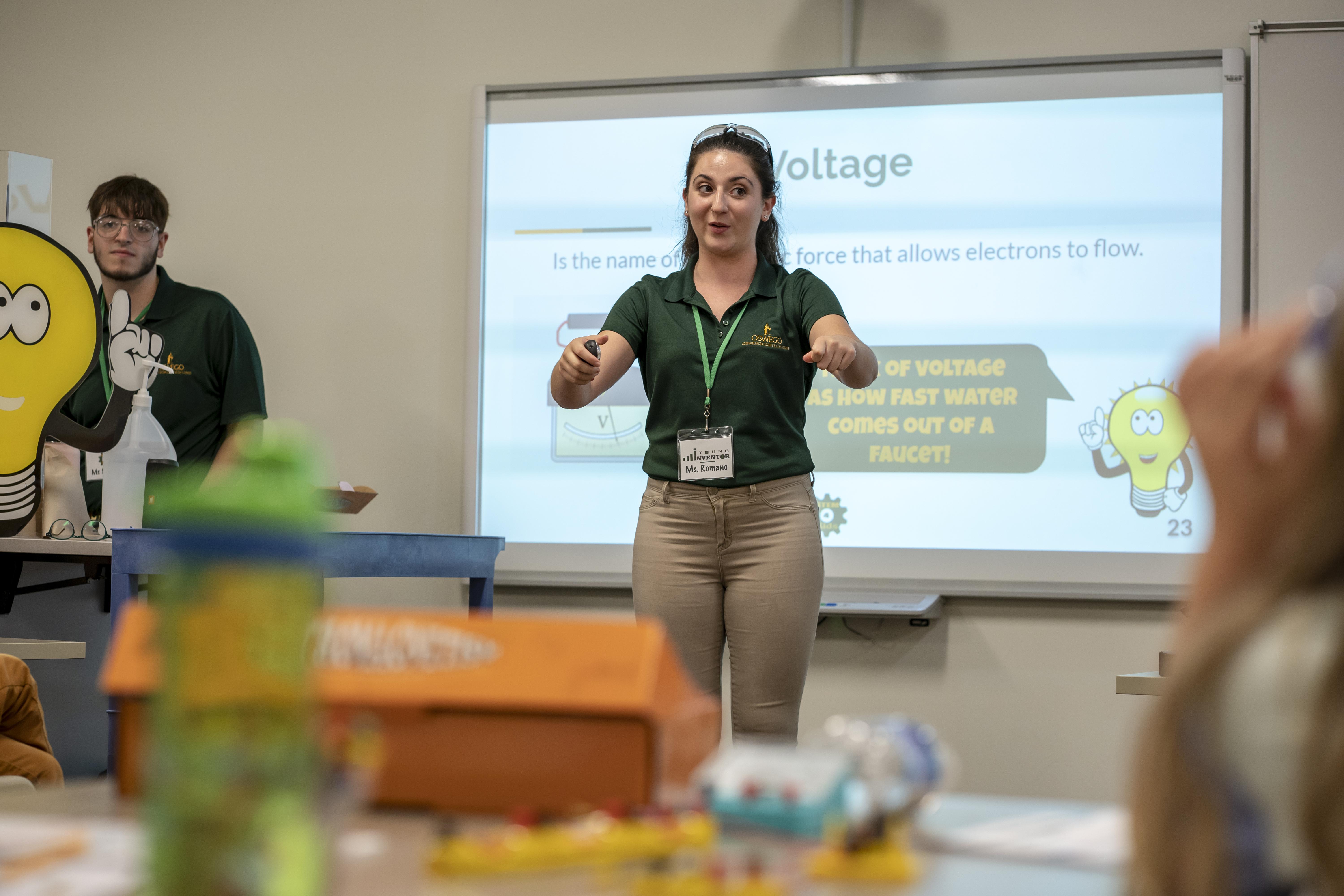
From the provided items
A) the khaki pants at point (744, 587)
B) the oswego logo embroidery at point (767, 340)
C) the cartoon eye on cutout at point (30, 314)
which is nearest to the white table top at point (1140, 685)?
the khaki pants at point (744, 587)

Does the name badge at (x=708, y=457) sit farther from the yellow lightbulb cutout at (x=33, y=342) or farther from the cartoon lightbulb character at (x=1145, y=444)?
the cartoon lightbulb character at (x=1145, y=444)

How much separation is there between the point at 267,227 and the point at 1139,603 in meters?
2.91

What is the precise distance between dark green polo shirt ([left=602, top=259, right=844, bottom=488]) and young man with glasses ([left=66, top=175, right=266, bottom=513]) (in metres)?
1.33

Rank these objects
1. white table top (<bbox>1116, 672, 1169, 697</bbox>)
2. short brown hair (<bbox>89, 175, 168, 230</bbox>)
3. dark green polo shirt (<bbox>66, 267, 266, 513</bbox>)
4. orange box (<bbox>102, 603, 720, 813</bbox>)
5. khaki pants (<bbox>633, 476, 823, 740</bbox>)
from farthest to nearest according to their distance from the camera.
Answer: dark green polo shirt (<bbox>66, 267, 266, 513</bbox>)
short brown hair (<bbox>89, 175, 168, 230</bbox>)
khaki pants (<bbox>633, 476, 823, 740</bbox>)
white table top (<bbox>1116, 672, 1169, 697</bbox>)
orange box (<bbox>102, 603, 720, 813</bbox>)

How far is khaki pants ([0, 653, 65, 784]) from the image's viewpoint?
1.64 meters

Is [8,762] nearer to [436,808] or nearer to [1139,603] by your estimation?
[436,808]

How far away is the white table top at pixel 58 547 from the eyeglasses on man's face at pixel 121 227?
1.00 metres

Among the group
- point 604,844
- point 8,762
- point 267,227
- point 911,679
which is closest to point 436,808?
point 604,844

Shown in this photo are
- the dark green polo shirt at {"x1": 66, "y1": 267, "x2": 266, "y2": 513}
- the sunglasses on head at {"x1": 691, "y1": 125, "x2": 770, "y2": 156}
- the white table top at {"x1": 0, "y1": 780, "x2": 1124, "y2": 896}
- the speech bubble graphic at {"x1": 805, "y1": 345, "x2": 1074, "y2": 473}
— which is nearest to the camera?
the white table top at {"x1": 0, "y1": 780, "x2": 1124, "y2": 896}

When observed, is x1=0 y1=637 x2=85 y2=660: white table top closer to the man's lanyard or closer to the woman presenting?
the woman presenting

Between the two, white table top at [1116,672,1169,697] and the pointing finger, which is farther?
the pointing finger

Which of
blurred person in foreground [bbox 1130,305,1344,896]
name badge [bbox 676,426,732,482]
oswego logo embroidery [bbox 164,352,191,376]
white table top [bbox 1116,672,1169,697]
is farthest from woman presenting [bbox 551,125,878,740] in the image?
oswego logo embroidery [bbox 164,352,191,376]

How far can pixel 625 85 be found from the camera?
337 cm

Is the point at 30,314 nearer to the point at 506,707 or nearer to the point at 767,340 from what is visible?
the point at 767,340
